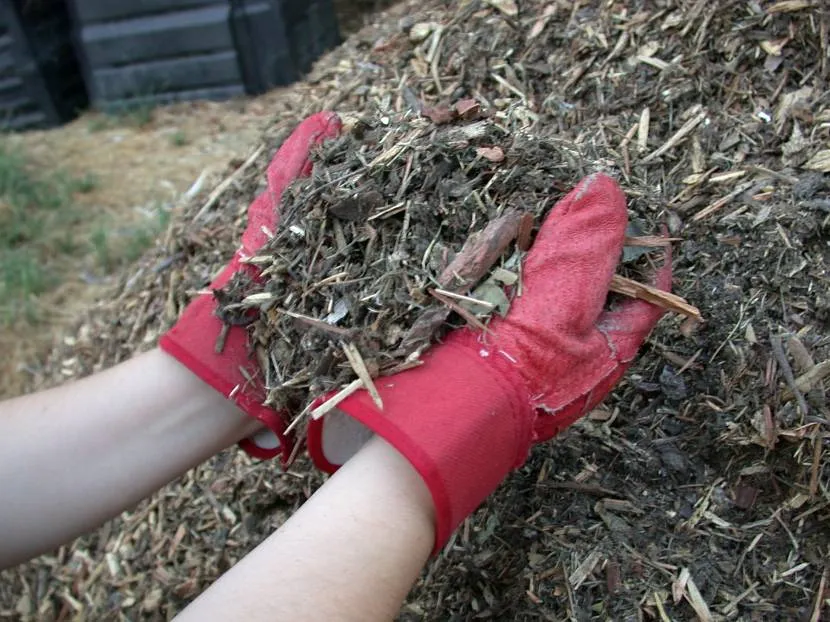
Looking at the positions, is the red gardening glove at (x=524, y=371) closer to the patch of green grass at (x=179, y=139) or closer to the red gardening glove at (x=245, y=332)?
the red gardening glove at (x=245, y=332)

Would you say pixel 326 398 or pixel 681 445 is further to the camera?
pixel 681 445

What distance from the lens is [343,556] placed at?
1166mm

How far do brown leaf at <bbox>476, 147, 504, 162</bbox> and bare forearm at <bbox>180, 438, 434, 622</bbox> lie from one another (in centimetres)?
58

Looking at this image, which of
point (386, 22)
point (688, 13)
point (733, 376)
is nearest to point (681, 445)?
point (733, 376)

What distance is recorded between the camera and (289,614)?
1.11 metres

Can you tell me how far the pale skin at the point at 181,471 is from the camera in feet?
3.76

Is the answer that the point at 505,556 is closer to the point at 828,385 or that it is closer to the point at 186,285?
the point at 828,385

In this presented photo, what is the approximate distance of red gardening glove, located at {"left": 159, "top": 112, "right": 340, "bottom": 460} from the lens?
1564 mm

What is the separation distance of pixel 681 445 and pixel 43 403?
134 cm

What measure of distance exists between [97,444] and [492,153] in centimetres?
99

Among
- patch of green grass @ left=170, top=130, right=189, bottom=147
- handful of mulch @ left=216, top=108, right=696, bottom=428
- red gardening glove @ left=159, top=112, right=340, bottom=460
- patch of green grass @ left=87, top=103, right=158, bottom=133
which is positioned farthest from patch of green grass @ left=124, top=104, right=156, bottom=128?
handful of mulch @ left=216, top=108, right=696, bottom=428

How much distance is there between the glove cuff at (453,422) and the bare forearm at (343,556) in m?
0.06

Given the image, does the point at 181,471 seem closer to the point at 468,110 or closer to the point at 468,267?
the point at 468,267

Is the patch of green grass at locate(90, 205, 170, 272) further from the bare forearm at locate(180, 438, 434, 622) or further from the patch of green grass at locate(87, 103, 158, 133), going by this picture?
the bare forearm at locate(180, 438, 434, 622)
